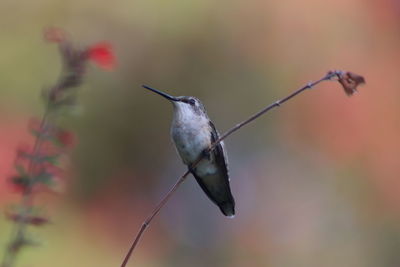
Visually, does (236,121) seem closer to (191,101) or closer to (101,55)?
(191,101)

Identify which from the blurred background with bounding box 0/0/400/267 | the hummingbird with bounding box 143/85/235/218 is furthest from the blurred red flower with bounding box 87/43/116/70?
the blurred background with bounding box 0/0/400/267

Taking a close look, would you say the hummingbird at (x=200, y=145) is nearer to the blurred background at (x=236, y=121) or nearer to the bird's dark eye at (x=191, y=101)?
the bird's dark eye at (x=191, y=101)

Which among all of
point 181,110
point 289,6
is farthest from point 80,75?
point 289,6

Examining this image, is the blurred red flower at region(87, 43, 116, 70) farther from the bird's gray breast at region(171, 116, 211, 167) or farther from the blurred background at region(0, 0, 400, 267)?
the blurred background at region(0, 0, 400, 267)

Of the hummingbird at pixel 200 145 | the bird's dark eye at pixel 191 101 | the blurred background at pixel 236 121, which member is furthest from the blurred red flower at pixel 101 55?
the blurred background at pixel 236 121

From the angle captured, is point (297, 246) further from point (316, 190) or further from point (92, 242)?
point (92, 242)

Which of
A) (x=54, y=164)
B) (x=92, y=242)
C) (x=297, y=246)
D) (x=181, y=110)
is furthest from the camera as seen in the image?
(x=297, y=246)

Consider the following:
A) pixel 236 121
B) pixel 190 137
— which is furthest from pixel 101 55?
pixel 236 121
